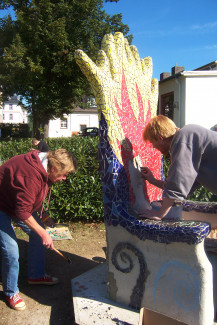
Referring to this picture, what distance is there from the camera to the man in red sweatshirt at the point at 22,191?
244cm

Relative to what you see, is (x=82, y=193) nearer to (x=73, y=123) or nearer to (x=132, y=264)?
(x=132, y=264)

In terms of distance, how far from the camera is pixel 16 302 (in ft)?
8.98

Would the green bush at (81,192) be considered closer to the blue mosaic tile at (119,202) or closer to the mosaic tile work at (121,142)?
the mosaic tile work at (121,142)

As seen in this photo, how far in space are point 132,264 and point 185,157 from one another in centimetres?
97

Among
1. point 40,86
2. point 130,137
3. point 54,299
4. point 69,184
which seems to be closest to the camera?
point 130,137

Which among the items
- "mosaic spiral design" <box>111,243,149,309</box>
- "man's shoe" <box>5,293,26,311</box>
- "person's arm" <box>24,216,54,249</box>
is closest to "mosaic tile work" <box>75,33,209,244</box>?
"mosaic spiral design" <box>111,243,149,309</box>

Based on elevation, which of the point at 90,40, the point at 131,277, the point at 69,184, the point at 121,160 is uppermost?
the point at 90,40

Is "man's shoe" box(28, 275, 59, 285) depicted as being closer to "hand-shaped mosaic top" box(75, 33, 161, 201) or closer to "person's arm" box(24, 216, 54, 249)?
"person's arm" box(24, 216, 54, 249)

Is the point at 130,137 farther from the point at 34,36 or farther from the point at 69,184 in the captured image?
the point at 34,36

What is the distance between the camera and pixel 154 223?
2.25 meters

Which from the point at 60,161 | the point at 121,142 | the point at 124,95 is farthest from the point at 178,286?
the point at 124,95

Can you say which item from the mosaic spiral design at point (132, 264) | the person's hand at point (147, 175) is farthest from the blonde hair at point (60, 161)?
the mosaic spiral design at point (132, 264)

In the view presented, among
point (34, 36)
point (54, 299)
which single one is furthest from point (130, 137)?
point (34, 36)

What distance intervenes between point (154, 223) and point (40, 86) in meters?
18.0
